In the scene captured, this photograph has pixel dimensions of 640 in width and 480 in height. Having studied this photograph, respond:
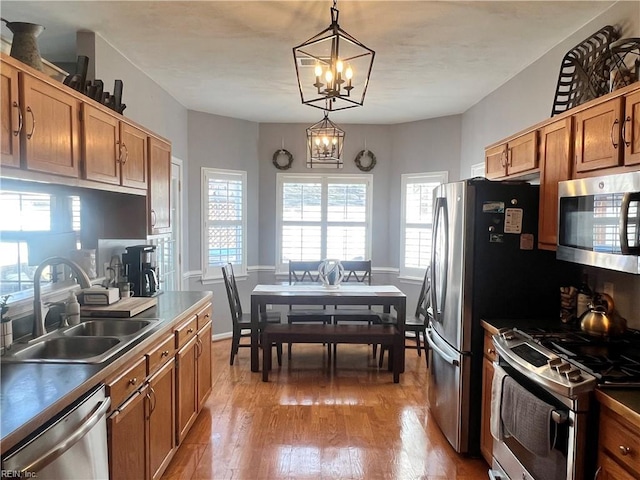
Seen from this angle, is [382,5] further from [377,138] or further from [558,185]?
[377,138]

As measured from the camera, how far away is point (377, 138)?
571cm

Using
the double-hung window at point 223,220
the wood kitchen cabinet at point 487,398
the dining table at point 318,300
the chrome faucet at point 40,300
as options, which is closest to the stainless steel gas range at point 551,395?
the wood kitchen cabinet at point 487,398

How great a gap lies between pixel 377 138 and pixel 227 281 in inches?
114

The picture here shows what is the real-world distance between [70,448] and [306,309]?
370 centimetres

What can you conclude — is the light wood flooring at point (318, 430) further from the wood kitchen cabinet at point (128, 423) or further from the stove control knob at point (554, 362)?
the stove control knob at point (554, 362)

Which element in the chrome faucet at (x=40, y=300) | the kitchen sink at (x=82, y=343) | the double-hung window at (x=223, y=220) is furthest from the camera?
the double-hung window at (x=223, y=220)

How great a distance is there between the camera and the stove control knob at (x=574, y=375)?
163cm

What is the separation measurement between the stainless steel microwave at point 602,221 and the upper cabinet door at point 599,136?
0.35ft

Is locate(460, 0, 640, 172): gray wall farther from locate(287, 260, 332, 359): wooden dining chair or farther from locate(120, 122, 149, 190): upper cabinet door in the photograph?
locate(120, 122, 149, 190): upper cabinet door

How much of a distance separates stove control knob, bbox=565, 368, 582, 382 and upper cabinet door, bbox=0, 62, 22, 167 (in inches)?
92.3

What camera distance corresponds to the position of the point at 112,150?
8.17ft

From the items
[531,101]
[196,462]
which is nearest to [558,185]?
[531,101]

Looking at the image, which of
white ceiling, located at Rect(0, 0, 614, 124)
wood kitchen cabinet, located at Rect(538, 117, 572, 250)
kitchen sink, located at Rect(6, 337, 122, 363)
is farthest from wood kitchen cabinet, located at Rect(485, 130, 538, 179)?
kitchen sink, located at Rect(6, 337, 122, 363)

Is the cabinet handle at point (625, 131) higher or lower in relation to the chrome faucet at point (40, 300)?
higher
